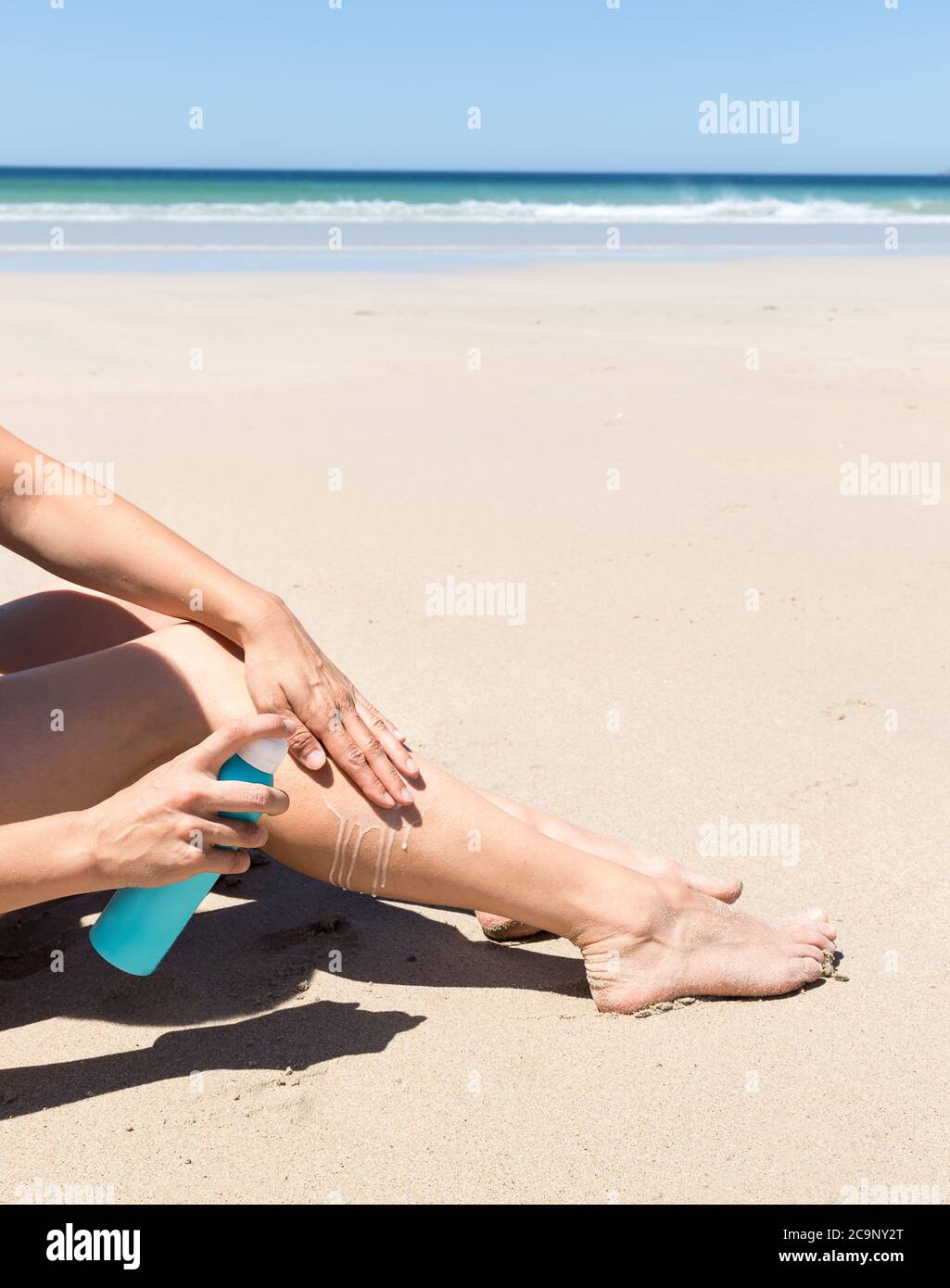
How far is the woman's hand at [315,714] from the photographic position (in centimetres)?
182

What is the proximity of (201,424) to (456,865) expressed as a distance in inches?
170

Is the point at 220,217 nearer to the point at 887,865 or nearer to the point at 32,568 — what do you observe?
the point at 32,568

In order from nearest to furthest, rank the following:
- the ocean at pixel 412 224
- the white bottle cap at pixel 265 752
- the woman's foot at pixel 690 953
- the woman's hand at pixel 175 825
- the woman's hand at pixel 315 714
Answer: the woman's hand at pixel 175 825, the white bottle cap at pixel 265 752, the woman's hand at pixel 315 714, the woman's foot at pixel 690 953, the ocean at pixel 412 224

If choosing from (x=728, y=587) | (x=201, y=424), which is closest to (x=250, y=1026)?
(x=728, y=587)

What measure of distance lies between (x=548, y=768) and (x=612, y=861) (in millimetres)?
683

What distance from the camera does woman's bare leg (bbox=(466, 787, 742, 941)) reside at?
212 centimetres

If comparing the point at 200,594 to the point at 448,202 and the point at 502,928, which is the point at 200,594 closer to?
the point at 502,928

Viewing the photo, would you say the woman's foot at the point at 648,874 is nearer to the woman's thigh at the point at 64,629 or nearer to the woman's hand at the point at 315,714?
the woman's hand at the point at 315,714

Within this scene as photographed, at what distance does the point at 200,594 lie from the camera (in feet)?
6.21

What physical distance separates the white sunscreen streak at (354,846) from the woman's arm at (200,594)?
0.16 ft

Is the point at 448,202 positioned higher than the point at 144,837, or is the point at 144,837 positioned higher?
the point at 448,202

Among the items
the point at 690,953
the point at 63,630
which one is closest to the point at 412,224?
the point at 63,630

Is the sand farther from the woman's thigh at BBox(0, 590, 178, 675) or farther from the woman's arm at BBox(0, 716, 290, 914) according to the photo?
the woman's thigh at BBox(0, 590, 178, 675)

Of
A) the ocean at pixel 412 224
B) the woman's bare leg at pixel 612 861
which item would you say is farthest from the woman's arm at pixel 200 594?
the ocean at pixel 412 224
